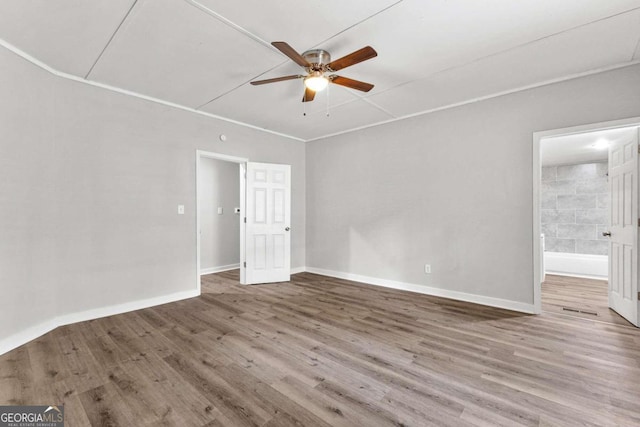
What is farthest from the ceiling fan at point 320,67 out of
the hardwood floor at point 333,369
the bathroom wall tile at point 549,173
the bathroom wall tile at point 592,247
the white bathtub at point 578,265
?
the bathroom wall tile at point 592,247

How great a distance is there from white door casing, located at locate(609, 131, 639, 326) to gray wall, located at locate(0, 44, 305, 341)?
17.3ft

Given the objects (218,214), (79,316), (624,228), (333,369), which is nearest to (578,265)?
(624,228)

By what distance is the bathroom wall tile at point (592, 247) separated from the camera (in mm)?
5930

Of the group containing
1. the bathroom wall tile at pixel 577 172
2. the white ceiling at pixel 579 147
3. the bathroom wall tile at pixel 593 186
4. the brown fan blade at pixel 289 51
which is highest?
the brown fan blade at pixel 289 51

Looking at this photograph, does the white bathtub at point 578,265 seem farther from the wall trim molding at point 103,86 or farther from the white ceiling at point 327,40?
the wall trim molding at point 103,86

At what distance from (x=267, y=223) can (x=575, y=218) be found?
6780mm

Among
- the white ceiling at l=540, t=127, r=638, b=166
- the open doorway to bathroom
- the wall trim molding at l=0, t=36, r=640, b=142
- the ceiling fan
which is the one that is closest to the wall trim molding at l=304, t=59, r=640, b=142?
the wall trim molding at l=0, t=36, r=640, b=142

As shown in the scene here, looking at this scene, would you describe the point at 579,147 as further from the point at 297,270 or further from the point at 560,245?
the point at 297,270

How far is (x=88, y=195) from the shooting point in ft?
10.6

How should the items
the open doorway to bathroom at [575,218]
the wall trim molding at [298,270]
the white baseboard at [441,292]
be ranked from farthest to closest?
the wall trim molding at [298,270]
the open doorway to bathroom at [575,218]
the white baseboard at [441,292]

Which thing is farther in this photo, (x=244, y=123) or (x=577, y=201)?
(x=577, y=201)

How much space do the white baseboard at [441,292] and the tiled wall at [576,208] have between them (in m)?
4.17

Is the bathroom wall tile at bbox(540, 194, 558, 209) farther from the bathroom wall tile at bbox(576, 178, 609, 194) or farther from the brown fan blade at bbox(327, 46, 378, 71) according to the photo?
the brown fan blade at bbox(327, 46, 378, 71)

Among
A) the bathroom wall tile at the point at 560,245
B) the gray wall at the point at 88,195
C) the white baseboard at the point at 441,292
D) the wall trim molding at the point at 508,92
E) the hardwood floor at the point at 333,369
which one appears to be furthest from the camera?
the bathroom wall tile at the point at 560,245
